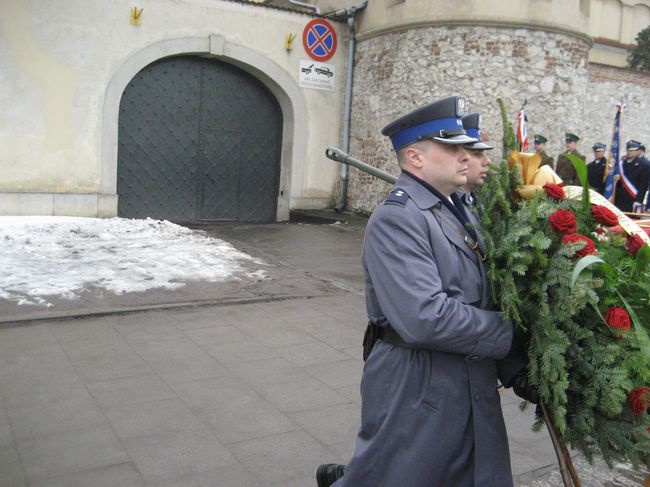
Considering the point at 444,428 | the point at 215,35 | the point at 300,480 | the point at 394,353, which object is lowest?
the point at 300,480

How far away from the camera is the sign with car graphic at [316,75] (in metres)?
13.5

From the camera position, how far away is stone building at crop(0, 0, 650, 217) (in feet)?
36.2

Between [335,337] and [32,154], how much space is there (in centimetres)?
724

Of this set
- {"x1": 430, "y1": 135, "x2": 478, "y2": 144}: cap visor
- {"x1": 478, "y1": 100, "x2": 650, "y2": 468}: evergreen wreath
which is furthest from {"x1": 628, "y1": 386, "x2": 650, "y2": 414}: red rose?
{"x1": 430, "y1": 135, "x2": 478, "y2": 144}: cap visor

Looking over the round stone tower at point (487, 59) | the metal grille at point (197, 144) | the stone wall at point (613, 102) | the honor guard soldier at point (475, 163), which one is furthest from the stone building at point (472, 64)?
the honor guard soldier at point (475, 163)

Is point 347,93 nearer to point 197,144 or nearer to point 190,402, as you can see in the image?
point 197,144

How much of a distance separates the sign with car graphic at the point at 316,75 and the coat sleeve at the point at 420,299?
456 inches

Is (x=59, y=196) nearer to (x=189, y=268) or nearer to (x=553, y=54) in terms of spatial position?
(x=189, y=268)

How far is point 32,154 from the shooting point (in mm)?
11039

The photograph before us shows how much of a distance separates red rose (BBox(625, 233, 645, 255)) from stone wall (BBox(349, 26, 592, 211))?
10.2m

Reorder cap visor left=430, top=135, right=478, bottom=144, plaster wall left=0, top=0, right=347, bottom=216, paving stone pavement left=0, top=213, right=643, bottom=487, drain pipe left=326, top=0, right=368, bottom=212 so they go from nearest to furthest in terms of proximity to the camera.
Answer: cap visor left=430, top=135, right=478, bottom=144 < paving stone pavement left=0, top=213, right=643, bottom=487 < plaster wall left=0, top=0, right=347, bottom=216 < drain pipe left=326, top=0, right=368, bottom=212

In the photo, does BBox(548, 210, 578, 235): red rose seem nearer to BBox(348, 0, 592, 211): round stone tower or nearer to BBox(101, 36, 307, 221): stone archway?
BBox(348, 0, 592, 211): round stone tower

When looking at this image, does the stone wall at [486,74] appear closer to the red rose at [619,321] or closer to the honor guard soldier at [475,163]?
the honor guard soldier at [475,163]

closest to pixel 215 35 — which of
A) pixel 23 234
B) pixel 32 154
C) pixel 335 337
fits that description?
pixel 32 154
